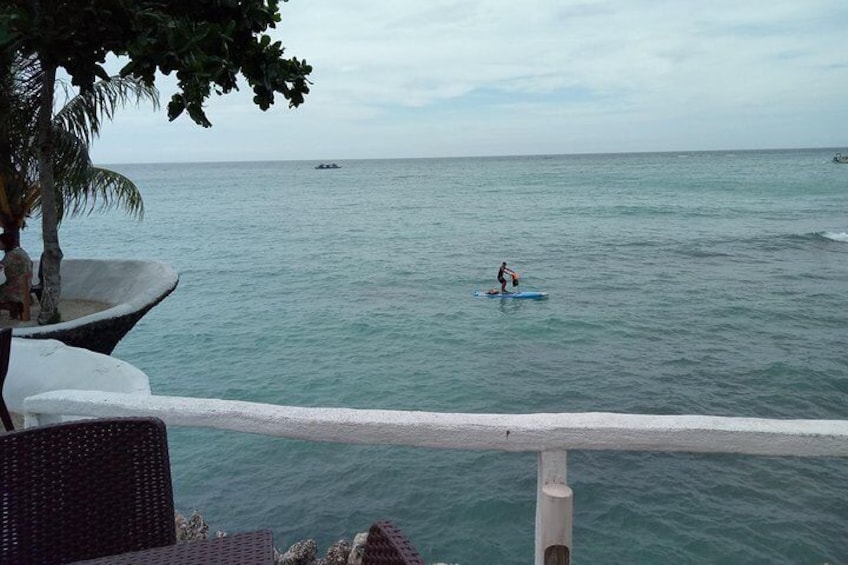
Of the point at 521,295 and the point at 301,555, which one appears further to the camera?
the point at 521,295

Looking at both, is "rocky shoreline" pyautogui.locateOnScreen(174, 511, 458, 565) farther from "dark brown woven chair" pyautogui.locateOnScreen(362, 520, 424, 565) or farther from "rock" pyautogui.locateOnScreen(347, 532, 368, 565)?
"dark brown woven chair" pyautogui.locateOnScreen(362, 520, 424, 565)

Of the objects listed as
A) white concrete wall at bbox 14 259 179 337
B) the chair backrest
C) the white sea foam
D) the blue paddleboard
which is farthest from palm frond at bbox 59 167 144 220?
the white sea foam

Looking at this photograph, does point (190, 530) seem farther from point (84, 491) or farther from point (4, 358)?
point (4, 358)

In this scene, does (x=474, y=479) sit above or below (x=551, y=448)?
below

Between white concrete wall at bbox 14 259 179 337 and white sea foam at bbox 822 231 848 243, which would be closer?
white concrete wall at bbox 14 259 179 337

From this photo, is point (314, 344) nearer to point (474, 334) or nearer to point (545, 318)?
point (474, 334)

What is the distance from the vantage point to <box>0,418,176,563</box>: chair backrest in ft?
6.79

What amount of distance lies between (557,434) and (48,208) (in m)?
9.34

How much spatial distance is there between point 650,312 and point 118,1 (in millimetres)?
18513

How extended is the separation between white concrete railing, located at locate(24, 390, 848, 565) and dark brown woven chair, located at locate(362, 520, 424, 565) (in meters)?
0.64

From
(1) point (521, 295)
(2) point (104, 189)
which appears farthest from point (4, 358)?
(1) point (521, 295)

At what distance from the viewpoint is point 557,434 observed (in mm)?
2225

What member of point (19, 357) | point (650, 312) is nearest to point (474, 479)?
point (19, 357)

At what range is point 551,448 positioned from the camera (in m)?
2.25
